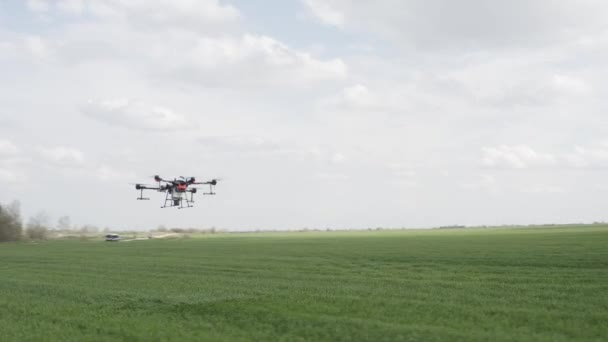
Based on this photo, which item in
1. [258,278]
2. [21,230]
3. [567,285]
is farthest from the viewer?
[21,230]

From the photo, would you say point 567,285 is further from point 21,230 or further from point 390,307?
point 21,230

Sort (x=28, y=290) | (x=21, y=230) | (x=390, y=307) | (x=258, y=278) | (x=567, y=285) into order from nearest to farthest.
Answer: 1. (x=390, y=307)
2. (x=567, y=285)
3. (x=28, y=290)
4. (x=258, y=278)
5. (x=21, y=230)

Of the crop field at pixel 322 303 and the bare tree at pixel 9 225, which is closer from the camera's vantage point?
the crop field at pixel 322 303

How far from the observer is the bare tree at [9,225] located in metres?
104

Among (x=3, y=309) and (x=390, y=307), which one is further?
(x=3, y=309)

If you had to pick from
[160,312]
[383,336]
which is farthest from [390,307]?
[160,312]

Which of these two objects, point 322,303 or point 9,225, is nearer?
point 322,303

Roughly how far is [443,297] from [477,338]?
627 centimetres

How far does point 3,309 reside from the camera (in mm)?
19672

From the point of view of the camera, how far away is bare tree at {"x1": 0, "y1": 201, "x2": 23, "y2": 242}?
340ft

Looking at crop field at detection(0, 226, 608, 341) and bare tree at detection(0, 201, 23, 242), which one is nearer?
crop field at detection(0, 226, 608, 341)

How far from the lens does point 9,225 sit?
105m

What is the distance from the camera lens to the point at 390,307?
17531 millimetres

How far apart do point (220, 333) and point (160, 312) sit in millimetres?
4274
